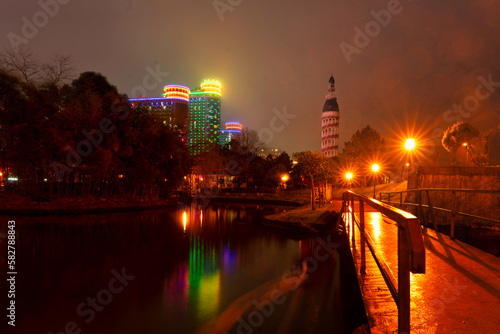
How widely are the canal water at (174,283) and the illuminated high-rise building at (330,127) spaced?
105781 millimetres

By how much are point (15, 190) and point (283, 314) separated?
22.8m

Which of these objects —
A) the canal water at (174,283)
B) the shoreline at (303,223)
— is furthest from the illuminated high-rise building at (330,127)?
the canal water at (174,283)

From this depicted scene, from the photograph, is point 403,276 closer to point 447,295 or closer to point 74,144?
point 447,295

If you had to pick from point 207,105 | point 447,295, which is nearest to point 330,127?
point 207,105

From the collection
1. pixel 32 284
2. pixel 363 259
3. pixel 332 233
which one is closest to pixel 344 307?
pixel 363 259

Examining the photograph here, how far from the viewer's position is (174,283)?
313 inches

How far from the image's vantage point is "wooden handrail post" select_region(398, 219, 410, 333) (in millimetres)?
1845

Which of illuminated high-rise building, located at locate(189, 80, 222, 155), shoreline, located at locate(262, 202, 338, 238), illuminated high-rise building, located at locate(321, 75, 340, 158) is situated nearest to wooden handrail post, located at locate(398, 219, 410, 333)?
shoreline, located at locate(262, 202, 338, 238)

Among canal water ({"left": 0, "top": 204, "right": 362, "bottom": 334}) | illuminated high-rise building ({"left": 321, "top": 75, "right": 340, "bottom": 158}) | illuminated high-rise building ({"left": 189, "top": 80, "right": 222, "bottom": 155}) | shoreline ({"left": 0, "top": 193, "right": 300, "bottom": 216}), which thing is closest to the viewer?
canal water ({"left": 0, "top": 204, "right": 362, "bottom": 334})

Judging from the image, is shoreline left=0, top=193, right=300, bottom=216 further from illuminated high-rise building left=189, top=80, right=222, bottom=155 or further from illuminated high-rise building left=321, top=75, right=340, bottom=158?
illuminated high-rise building left=189, top=80, right=222, bottom=155

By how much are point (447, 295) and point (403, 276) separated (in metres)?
2.32

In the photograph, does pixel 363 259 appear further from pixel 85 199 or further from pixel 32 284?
pixel 85 199

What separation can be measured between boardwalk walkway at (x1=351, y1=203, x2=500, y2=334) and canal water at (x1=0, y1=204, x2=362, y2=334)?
1.93 meters

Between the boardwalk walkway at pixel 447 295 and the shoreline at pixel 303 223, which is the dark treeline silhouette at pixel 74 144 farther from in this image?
the boardwalk walkway at pixel 447 295
